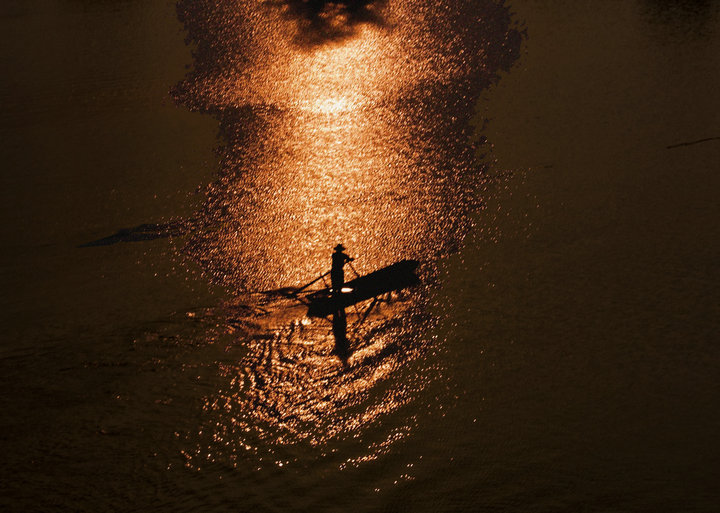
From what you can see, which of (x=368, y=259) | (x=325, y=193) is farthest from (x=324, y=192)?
(x=368, y=259)

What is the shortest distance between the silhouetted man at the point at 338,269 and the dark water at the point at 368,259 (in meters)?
0.17

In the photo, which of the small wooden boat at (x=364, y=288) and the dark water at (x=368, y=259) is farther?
the small wooden boat at (x=364, y=288)

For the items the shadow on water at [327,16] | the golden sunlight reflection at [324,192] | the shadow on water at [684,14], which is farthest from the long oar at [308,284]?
the shadow on water at [684,14]

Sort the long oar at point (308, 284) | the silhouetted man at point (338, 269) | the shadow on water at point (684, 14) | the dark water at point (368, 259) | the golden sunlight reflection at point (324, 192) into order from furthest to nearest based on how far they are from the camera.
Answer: the shadow on water at point (684, 14) < the long oar at point (308, 284) < the silhouetted man at point (338, 269) < the golden sunlight reflection at point (324, 192) < the dark water at point (368, 259)

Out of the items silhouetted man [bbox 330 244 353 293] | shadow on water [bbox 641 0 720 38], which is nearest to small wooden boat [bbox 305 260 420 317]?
silhouetted man [bbox 330 244 353 293]

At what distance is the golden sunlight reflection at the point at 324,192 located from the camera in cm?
231

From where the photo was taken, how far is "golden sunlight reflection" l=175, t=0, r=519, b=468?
7.57 feet

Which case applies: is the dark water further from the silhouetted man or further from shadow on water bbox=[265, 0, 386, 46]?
the silhouetted man

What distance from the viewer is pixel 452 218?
10.2 ft

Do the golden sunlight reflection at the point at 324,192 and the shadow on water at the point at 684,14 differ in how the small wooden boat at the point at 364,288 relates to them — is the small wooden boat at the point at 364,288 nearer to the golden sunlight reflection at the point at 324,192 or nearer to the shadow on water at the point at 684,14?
the golden sunlight reflection at the point at 324,192

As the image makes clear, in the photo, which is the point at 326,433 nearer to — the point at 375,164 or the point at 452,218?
the point at 452,218

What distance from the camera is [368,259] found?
2.88 m

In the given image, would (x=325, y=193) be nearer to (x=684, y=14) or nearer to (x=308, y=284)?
(x=308, y=284)

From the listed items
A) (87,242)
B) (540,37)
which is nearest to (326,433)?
(87,242)
